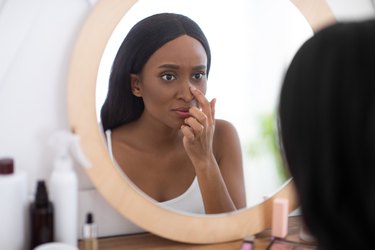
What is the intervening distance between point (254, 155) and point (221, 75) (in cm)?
21

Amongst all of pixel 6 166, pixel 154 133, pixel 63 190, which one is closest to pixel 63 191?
pixel 63 190

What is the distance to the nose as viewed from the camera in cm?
80

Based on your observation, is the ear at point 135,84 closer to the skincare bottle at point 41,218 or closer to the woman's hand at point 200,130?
the woman's hand at point 200,130

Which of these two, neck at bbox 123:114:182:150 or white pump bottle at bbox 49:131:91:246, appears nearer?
white pump bottle at bbox 49:131:91:246

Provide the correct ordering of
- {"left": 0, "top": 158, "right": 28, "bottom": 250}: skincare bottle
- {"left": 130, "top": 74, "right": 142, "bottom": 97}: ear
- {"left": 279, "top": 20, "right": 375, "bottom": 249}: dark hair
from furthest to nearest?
1. {"left": 130, "top": 74, "right": 142, "bottom": 97}: ear
2. {"left": 0, "top": 158, "right": 28, "bottom": 250}: skincare bottle
3. {"left": 279, "top": 20, "right": 375, "bottom": 249}: dark hair

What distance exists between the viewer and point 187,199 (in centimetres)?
84

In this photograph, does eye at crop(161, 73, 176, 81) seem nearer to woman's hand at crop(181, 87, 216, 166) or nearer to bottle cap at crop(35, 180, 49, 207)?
woman's hand at crop(181, 87, 216, 166)

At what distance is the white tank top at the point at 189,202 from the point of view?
2.72ft

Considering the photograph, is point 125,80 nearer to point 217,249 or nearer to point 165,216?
point 165,216

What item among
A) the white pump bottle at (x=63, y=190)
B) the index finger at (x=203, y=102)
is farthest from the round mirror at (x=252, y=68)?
the white pump bottle at (x=63, y=190)

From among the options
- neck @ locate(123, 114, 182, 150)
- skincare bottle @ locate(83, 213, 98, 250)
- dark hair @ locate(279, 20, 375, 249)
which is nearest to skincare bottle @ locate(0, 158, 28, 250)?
skincare bottle @ locate(83, 213, 98, 250)

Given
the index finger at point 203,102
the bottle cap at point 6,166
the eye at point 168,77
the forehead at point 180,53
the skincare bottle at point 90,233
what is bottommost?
the skincare bottle at point 90,233

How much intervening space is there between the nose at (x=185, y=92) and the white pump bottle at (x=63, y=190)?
0.23 m

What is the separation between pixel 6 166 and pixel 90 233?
19 cm
